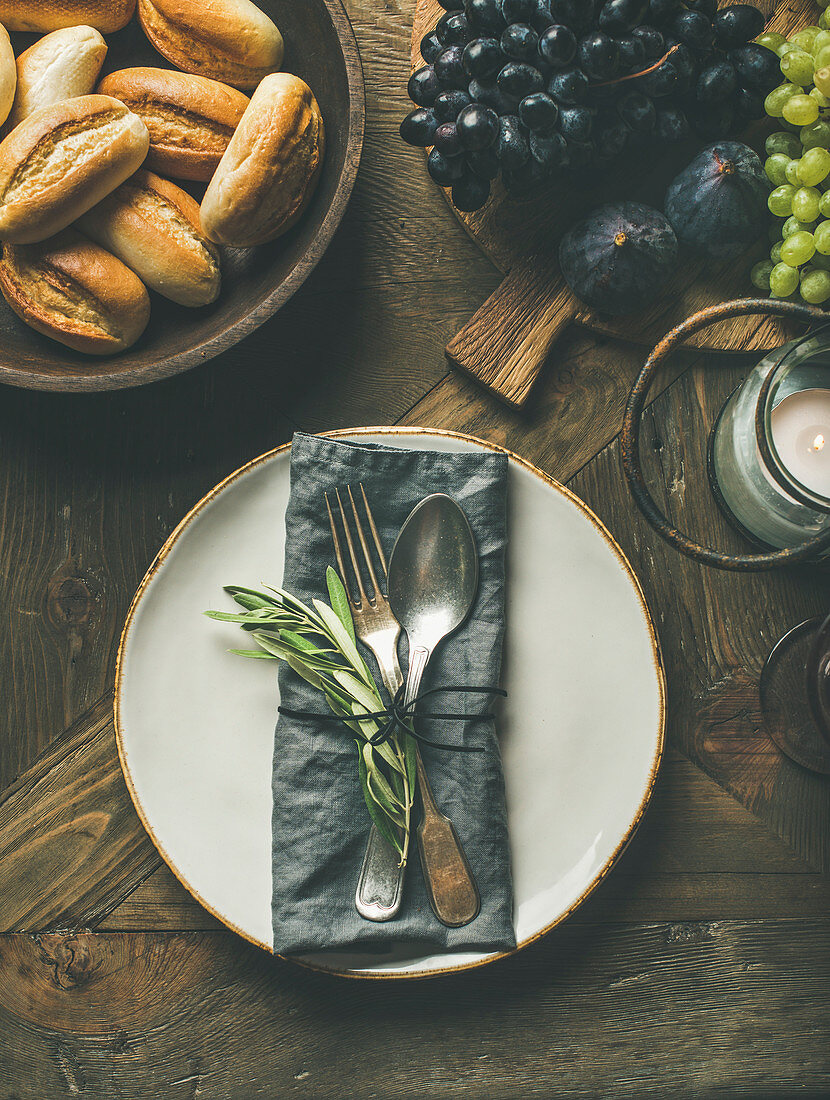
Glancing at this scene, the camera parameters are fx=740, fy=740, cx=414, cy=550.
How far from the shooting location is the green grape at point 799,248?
590 mm

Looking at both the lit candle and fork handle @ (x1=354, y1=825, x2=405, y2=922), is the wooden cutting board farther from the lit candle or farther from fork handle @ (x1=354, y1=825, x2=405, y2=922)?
fork handle @ (x1=354, y1=825, x2=405, y2=922)

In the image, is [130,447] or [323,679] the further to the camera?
[130,447]

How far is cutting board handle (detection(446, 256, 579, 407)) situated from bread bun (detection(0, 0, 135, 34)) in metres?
0.40

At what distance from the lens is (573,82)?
1.79ft

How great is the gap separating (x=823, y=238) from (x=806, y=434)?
16 cm

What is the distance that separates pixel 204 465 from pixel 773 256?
538 mm

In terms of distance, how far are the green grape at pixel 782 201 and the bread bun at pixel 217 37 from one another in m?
0.44

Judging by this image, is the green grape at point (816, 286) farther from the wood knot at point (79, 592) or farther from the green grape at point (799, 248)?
the wood knot at point (79, 592)

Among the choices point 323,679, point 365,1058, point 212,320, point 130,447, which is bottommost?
point 365,1058

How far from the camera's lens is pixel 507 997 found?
68cm

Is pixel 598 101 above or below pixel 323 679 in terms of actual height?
above

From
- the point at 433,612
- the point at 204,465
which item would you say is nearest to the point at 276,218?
the point at 204,465

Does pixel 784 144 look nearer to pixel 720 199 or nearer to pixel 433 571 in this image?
pixel 720 199

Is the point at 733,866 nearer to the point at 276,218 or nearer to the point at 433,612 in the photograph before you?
the point at 433,612
